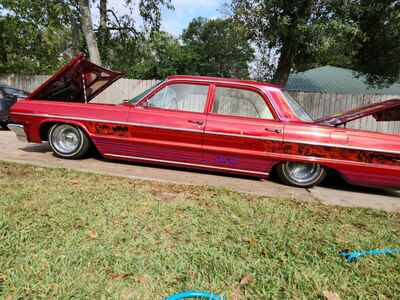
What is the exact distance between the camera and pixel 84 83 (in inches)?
211

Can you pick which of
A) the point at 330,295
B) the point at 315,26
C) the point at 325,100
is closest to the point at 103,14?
the point at 315,26

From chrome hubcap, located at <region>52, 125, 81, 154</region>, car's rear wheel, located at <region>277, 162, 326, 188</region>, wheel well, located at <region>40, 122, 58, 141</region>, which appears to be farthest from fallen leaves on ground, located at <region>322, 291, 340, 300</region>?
wheel well, located at <region>40, 122, 58, 141</region>

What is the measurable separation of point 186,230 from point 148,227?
342 mm

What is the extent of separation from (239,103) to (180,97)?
3.07ft

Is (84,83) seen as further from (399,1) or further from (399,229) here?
(399,1)

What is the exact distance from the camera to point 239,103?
4133mm

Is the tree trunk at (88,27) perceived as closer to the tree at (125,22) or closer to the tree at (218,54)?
the tree at (125,22)

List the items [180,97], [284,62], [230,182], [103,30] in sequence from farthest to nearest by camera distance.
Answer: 1. [103,30]
2. [284,62]
3. [180,97]
4. [230,182]

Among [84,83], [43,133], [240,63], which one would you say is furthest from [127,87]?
[240,63]

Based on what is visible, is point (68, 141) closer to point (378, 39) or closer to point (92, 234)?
point (92, 234)

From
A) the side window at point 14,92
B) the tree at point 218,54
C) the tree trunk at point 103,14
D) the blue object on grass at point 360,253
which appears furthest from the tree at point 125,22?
the tree at point 218,54

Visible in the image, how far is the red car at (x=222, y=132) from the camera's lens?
3770 mm

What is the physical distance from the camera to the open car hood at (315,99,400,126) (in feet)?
12.7

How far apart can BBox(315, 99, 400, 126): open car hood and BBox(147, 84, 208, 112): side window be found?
6.10ft
